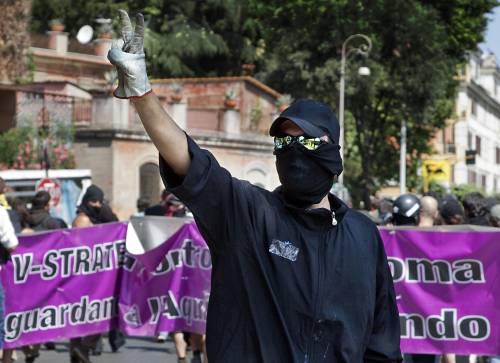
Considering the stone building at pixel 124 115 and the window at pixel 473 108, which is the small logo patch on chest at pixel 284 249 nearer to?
the stone building at pixel 124 115

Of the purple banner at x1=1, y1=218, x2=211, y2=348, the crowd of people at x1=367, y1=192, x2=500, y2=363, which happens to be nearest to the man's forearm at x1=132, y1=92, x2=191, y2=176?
the crowd of people at x1=367, y1=192, x2=500, y2=363

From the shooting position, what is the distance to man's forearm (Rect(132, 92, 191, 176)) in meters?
3.40

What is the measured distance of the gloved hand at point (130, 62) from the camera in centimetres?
335

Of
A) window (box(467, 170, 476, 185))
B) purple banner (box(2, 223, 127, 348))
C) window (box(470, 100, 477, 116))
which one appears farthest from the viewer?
window (box(470, 100, 477, 116))

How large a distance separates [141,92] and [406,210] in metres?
7.50

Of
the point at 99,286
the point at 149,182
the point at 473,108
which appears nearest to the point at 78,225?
the point at 99,286

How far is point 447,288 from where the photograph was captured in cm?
980

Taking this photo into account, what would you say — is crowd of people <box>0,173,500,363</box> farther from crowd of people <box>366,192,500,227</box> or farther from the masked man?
the masked man

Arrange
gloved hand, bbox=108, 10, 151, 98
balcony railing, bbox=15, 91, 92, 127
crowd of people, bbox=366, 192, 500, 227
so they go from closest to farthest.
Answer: gloved hand, bbox=108, 10, 151, 98, crowd of people, bbox=366, 192, 500, 227, balcony railing, bbox=15, 91, 92, 127

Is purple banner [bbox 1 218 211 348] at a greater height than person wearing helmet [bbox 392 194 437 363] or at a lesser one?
lesser

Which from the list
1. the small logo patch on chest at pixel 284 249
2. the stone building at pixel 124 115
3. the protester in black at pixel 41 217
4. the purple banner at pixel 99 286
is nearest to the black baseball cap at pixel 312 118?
the small logo patch on chest at pixel 284 249

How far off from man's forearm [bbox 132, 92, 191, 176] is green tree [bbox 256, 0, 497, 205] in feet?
107

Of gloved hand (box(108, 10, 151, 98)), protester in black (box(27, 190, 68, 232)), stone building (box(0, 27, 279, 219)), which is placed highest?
stone building (box(0, 27, 279, 219))

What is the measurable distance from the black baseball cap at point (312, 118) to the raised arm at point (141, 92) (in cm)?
45
